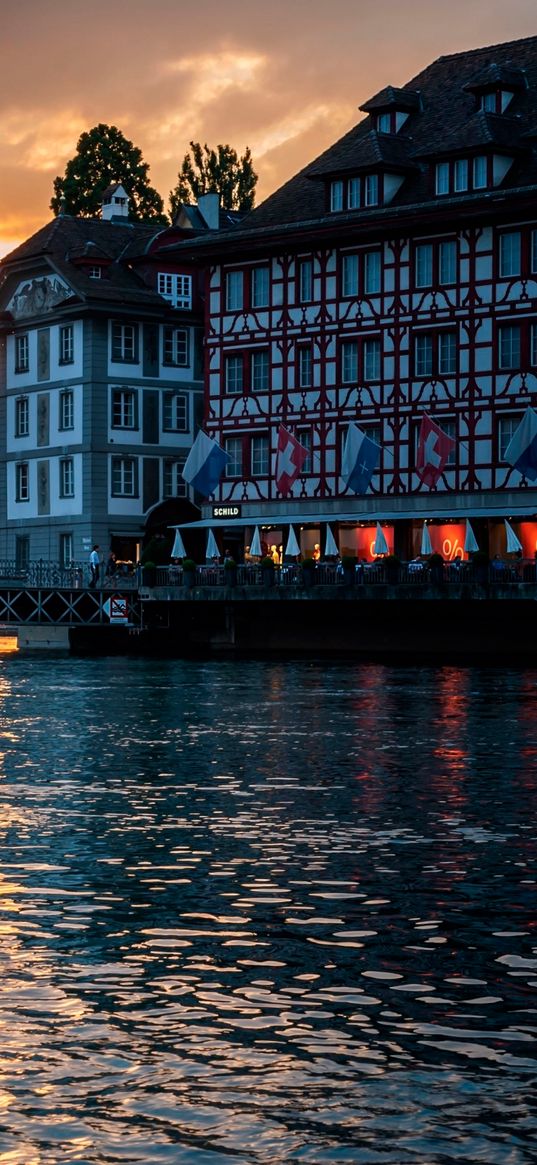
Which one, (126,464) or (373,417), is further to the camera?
(126,464)

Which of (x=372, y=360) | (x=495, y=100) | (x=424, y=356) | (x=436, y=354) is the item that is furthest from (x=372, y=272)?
(x=495, y=100)

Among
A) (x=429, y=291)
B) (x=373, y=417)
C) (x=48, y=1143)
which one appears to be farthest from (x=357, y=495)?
(x=48, y=1143)

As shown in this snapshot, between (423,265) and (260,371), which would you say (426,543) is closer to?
(423,265)

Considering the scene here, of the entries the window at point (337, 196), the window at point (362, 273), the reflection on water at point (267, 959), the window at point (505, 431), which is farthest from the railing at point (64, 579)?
the reflection on water at point (267, 959)

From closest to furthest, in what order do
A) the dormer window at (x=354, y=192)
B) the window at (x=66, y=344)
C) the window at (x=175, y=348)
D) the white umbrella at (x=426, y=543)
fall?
1. the white umbrella at (x=426, y=543)
2. the dormer window at (x=354, y=192)
3. the window at (x=66, y=344)
4. the window at (x=175, y=348)

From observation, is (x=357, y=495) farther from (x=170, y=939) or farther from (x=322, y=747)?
(x=170, y=939)

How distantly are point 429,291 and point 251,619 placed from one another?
13.5m

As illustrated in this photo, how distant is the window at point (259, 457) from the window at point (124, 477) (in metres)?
8.92

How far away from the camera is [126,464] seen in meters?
90.1

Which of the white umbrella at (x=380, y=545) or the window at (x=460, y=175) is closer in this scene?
the white umbrella at (x=380, y=545)

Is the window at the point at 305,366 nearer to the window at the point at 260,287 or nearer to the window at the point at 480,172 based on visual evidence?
the window at the point at 260,287

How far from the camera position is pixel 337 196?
79188 millimetres

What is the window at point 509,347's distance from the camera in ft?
241

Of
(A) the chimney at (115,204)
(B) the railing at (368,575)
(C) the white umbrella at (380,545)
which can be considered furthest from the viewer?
(A) the chimney at (115,204)
